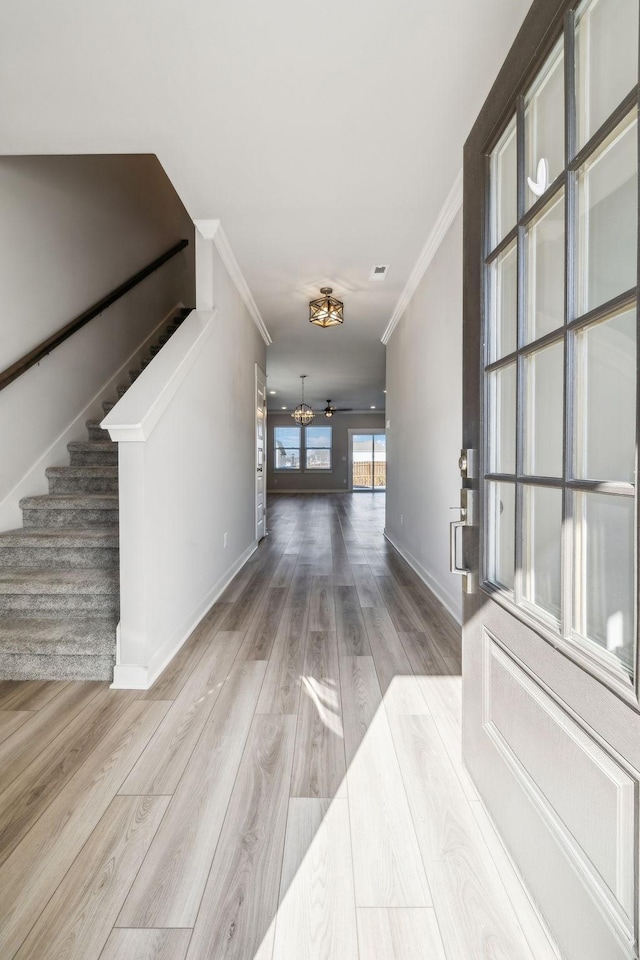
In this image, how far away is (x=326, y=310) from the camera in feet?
14.3

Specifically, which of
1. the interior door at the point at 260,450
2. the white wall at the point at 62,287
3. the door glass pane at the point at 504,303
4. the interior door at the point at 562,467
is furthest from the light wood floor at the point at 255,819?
the interior door at the point at 260,450

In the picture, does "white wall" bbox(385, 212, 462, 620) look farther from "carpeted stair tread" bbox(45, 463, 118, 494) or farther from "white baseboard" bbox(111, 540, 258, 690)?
"carpeted stair tread" bbox(45, 463, 118, 494)

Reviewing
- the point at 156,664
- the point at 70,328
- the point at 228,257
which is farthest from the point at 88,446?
the point at 156,664

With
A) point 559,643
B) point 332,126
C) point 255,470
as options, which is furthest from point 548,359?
point 255,470

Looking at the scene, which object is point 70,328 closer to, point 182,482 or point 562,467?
point 182,482

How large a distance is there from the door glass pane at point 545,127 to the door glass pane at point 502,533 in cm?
75

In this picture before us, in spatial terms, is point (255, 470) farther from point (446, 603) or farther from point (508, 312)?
point (508, 312)

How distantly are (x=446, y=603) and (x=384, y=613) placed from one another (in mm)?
441

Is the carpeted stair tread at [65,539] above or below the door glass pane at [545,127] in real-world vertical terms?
below

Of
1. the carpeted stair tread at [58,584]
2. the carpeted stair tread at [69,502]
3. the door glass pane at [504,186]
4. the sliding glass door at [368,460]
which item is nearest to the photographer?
the door glass pane at [504,186]

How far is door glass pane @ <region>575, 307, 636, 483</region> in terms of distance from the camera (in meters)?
0.85

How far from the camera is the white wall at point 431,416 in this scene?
3082 mm

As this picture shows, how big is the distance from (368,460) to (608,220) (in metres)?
14.3

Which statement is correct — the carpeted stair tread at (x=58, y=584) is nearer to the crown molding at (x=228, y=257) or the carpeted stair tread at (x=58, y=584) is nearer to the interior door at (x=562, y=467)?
the interior door at (x=562, y=467)
